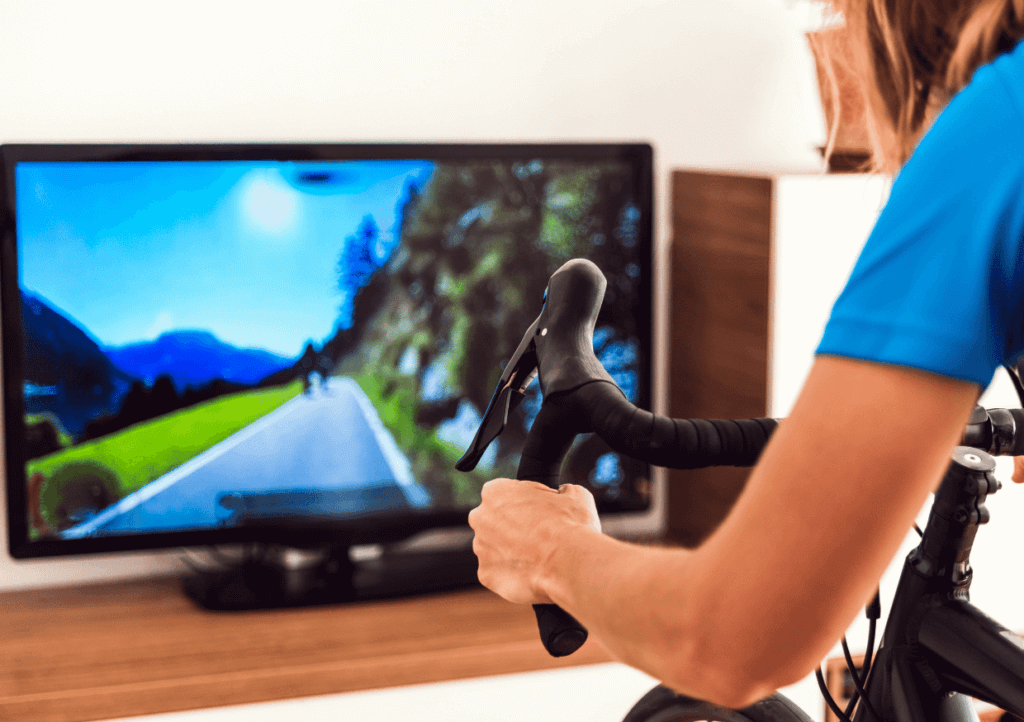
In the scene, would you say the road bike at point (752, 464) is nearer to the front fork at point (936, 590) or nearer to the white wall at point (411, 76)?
the front fork at point (936, 590)

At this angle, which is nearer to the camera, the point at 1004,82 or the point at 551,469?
the point at 1004,82

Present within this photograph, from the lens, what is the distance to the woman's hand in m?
0.62

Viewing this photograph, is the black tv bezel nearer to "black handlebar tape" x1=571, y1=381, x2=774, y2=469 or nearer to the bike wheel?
the bike wheel

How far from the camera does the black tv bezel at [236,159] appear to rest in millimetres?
1616

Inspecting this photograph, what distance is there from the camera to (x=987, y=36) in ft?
1.72

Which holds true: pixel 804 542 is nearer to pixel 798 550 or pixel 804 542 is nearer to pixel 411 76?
pixel 798 550

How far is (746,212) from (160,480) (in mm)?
1137

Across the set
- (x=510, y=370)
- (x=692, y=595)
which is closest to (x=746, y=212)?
(x=510, y=370)

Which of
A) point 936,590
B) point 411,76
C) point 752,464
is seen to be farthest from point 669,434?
point 411,76

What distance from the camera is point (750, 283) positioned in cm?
186

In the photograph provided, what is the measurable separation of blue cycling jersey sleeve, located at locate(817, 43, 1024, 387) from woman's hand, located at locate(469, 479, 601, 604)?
8.9 inches

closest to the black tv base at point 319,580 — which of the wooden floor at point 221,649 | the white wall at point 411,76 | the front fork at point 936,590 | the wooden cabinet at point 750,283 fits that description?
the wooden floor at point 221,649

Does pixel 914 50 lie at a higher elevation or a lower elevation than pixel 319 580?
higher

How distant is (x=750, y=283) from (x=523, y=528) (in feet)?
4.33
